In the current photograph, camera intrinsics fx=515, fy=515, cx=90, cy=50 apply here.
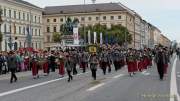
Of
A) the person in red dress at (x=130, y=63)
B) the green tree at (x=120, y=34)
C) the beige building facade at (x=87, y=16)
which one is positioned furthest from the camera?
the beige building facade at (x=87, y=16)

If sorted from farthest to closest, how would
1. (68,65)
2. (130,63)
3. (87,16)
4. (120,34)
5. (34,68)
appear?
(87,16), (120,34), (130,63), (34,68), (68,65)

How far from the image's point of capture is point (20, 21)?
116188mm

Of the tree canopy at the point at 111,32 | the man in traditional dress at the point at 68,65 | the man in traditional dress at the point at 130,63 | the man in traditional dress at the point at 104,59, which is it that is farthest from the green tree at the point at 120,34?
the man in traditional dress at the point at 68,65

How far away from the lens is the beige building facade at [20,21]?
105m

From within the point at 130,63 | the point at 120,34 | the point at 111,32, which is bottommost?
the point at 130,63

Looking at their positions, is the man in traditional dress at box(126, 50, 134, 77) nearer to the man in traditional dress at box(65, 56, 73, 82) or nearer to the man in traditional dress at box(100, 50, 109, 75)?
the man in traditional dress at box(100, 50, 109, 75)

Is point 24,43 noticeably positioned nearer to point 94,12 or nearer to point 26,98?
point 94,12

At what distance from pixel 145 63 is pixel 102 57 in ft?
28.4

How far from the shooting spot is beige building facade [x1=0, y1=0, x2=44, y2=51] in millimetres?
104812

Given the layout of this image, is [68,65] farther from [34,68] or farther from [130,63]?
[130,63]

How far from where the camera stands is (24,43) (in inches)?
4601

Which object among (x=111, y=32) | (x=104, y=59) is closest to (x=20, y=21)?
(x=111, y=32)

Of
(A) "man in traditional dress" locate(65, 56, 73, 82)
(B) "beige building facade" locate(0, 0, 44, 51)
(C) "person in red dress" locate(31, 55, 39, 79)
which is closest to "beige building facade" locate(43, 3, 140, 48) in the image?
(B) "beige building facade" locate(0, 0, 44, 51)

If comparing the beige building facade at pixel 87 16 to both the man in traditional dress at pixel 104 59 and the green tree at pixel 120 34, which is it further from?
the man in traditional dress at pixel 104 59
